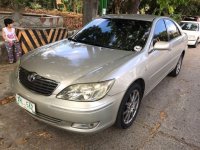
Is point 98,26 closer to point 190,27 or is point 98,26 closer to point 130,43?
point 130,43

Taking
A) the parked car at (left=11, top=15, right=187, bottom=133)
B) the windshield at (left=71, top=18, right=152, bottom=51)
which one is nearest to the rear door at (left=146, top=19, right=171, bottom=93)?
the parked car at (left=11, top=15, right=187, bottom=133)

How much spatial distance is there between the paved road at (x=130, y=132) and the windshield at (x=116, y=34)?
120 centimetres

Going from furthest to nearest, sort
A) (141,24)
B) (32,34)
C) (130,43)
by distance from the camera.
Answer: (32,34)
(141,24)
(130,43)

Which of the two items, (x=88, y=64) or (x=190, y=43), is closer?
(x=88, y=64)

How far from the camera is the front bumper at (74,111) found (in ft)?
8.84

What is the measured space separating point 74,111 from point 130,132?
46.0 inches

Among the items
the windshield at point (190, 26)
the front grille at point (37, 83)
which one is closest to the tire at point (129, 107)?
the front grille at point (37, 83)

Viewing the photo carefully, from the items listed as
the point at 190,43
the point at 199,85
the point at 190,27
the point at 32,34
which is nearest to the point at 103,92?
the point at 199,85

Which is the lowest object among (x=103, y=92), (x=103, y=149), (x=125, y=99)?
(x=103, y=149)

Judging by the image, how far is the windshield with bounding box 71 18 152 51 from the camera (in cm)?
388

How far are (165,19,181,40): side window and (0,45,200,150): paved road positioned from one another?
4.59 feet

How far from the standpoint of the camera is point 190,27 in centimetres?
1230

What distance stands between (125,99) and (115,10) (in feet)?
44.9

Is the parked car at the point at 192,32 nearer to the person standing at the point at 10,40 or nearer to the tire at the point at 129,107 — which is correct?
the person standing at the point at 10,40
